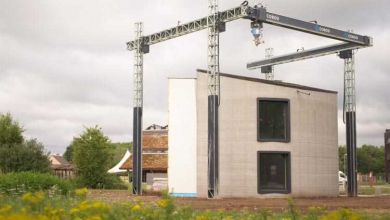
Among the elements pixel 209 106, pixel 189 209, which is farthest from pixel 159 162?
Answer: pixel 189 209

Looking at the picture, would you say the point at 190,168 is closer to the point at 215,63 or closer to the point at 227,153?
the point at 227,153

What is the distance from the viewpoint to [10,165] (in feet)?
113

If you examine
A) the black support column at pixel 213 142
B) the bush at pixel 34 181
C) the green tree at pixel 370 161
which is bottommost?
the green tree at pixel 370 161

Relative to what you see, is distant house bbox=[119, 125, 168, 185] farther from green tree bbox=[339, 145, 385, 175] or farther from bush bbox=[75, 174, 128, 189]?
green tree bbox=[339, 145, 385, 175]

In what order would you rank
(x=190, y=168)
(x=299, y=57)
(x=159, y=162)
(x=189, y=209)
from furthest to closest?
(x=159, y=162) < (x=299, y=57) < (x=190, y=168) < (x=189, y=209)

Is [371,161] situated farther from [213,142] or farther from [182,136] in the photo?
[213,142]

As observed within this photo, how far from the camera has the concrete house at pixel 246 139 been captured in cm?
3061

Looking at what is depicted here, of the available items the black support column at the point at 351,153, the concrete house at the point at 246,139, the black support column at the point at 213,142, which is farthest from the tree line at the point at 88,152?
the black support column at the point at 351,153

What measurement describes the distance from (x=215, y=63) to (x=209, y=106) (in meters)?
2.21

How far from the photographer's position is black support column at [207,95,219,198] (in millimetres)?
28781

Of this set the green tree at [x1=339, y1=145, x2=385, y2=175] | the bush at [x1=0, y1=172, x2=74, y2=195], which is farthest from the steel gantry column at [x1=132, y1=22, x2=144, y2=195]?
the green tree at [x1=339, y1=145, x2=385, y2=175]

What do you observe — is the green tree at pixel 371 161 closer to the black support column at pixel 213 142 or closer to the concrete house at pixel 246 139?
the concrete house at pixel 246 139

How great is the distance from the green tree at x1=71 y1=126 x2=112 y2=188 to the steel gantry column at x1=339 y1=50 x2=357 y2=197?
15836mm

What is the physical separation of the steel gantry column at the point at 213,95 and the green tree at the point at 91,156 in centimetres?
1203
